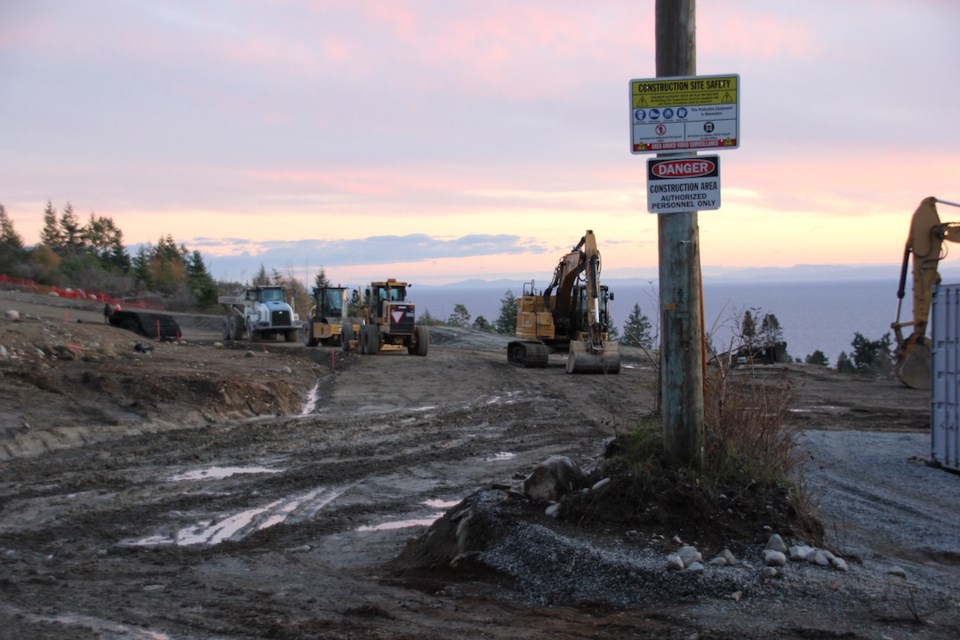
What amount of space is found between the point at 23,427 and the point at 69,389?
7.81 ft

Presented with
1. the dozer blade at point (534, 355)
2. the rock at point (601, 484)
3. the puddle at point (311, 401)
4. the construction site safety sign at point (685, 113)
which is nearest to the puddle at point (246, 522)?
the rock at point (601, 484)

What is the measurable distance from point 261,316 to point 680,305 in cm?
3450

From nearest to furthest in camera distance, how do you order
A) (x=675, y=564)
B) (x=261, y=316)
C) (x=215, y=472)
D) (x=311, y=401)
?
(x=675, y=564) → (x=215, y=472) → (x=311, y=401) → (x=261, y=316)

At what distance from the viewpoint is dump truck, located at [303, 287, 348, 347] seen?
3731cm

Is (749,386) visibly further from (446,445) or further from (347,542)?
(446,445)

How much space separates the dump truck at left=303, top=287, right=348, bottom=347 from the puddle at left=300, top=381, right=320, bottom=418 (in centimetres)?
1370

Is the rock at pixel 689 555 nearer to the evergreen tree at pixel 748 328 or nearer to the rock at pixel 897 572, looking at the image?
the rock at pixel 897 572

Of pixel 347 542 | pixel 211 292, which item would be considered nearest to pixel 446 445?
pixel 347 542

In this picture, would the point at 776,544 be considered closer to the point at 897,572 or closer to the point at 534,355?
the point at 897,572

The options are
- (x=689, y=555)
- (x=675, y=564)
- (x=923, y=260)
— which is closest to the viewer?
(x=675, y=564)

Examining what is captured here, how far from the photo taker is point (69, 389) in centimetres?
1568

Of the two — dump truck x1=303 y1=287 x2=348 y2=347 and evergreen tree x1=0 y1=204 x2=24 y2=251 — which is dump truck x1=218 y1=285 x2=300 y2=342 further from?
evergreen tree x1=0 y1=204 x2=24 y2=251

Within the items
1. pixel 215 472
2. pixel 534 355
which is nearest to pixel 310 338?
pixel 534 355

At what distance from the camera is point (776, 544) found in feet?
20.7
